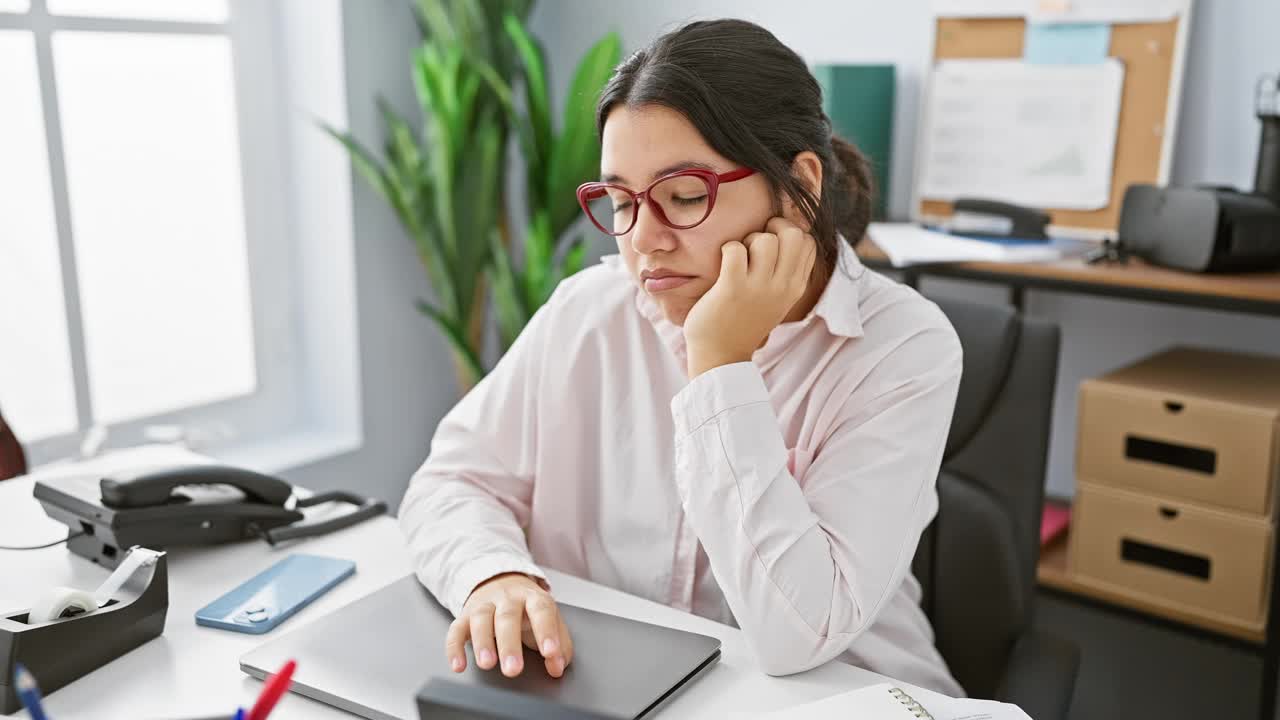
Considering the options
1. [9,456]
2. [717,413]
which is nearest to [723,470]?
[717,413]

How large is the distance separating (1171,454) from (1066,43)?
85 cm

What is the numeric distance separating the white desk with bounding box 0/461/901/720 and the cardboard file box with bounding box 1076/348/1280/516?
1.05m

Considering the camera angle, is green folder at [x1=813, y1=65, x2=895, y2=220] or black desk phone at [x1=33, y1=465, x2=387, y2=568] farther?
green folder at [x1=813, y1=65, x2=895, y2=220]

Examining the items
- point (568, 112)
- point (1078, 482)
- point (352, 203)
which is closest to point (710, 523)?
point (1078, 482)

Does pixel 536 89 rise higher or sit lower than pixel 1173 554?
higher

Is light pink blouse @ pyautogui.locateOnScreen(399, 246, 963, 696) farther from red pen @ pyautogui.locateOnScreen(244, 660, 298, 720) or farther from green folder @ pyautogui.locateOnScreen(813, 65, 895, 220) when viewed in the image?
green folder @ pyautogui.locateOnScreen(813, 65, 895, 220)

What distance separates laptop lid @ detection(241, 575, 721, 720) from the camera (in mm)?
845

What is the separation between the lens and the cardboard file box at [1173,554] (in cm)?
171

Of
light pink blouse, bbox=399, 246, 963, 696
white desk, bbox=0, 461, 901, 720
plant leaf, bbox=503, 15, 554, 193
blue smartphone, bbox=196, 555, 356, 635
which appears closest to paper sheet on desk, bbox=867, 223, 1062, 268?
light pink blouse, bbox=399, 246, 963, 696

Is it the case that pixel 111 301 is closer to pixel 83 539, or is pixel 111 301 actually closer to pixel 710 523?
pixel 83 539

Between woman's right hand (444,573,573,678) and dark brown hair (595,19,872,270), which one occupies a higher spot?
dark brown hair (595,19,872,270)

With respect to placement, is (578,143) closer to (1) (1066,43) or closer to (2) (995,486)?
(1) (1066,43)

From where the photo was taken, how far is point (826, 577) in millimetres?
934

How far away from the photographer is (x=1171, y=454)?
1768mm
